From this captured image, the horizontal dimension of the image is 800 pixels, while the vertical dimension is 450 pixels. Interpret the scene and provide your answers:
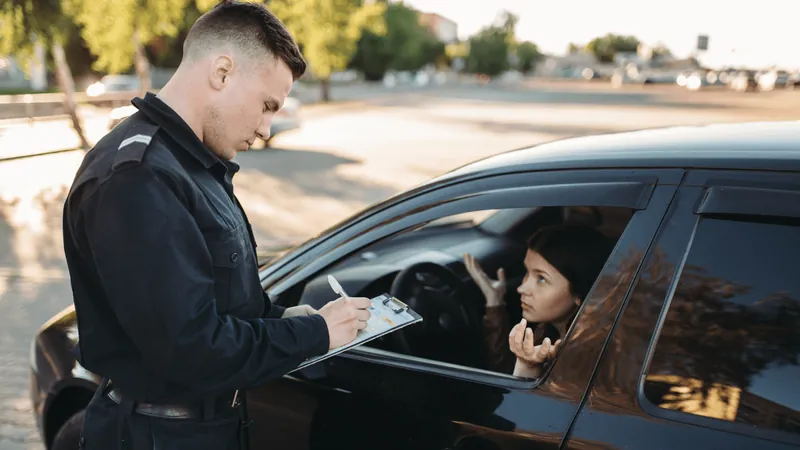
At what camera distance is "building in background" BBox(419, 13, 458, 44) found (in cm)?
15127

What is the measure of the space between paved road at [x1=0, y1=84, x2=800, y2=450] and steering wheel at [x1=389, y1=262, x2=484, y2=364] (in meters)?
2.39

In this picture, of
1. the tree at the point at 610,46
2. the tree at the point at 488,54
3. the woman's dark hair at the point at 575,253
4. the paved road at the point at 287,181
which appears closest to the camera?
the woman's dark hair at the point at 575,253

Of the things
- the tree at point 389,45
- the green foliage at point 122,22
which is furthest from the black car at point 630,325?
the tree at point 389,45

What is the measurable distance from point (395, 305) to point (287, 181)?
9.85 meters

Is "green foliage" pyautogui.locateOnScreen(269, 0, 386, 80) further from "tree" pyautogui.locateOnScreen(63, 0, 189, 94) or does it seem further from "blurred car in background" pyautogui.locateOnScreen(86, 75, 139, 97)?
"blurred car in background" pyautogui.locateOnScreen(86, 75, 139, 97)

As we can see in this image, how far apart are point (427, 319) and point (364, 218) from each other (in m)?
0.52

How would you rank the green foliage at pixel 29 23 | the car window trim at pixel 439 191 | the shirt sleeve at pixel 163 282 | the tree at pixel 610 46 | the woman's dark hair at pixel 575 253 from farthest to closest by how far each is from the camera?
1. the tree at pixel 610 46
2. the green foliage at pixel 29 23
3. the woman's dark hair at pixel 575 253
4. the car window trim at pixel 439 191
5. the shirt sleeve at pixel 163 282

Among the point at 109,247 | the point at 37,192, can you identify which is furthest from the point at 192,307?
the point at 37,192

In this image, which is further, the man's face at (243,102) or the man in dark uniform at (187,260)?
→ the man's face at (243,102)

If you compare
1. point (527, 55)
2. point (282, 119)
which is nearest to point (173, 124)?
point (282, 119)

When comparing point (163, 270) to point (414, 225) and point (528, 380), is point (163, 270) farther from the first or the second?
Answer: point (528, 380)

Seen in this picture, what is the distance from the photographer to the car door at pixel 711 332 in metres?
1.37

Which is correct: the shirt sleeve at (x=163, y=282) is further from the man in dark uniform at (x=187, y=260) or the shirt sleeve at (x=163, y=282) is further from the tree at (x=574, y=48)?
the tree at (x=574, y=48)

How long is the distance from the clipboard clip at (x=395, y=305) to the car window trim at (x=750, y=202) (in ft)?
2.55
